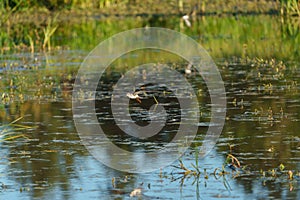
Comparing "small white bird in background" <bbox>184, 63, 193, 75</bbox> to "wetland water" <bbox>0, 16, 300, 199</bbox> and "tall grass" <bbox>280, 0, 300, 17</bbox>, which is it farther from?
"tall grass" <bbox>280, 0, 300, 17</bbox>

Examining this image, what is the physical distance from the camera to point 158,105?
1190 centimetres

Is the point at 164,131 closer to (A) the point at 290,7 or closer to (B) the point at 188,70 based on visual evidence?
(B) the point at 188,70

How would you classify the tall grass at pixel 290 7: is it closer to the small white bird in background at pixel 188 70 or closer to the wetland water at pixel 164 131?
the wetland water at pixel 164 131

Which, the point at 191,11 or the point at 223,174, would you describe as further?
the point at 191,11

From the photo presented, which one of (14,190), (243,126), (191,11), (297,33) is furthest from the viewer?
(191,11)

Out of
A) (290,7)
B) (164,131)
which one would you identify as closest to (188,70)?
(164,131)

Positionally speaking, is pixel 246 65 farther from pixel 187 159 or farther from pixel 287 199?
pixel 287 199

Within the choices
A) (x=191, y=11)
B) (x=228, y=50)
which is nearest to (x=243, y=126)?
(x=228, y=50)

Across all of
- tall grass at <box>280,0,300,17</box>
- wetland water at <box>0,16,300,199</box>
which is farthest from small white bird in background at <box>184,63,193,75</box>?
tall grass at <box>280,0,300,17</box>

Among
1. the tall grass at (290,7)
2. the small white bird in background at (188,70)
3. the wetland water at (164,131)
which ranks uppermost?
the tall grass at (290,7)

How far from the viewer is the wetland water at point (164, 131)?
7.36 meters

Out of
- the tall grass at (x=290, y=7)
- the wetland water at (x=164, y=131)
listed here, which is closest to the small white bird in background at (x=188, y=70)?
the wetland water at (x=164, y=131)

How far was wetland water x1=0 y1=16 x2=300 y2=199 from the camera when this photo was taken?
736 centimetres

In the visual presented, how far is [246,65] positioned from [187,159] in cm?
780
